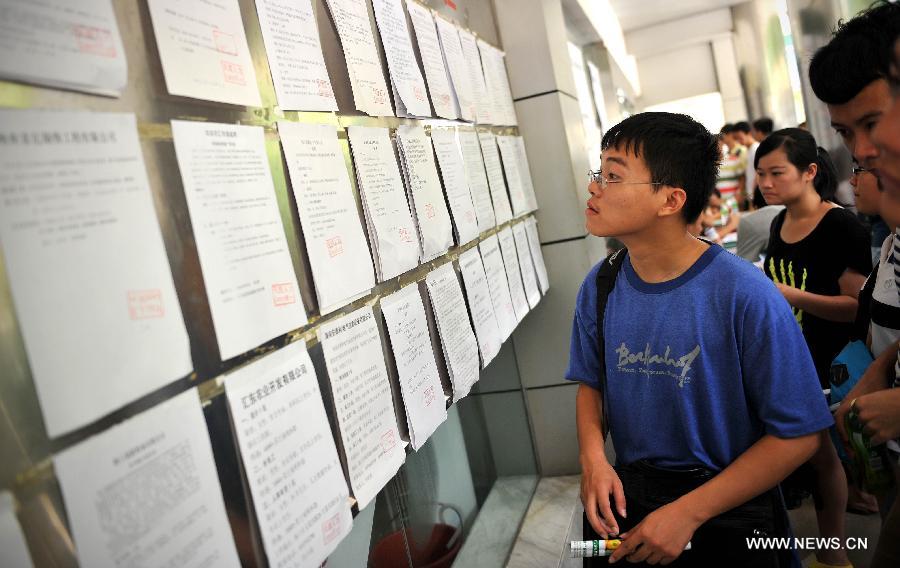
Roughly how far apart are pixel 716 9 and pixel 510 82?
11353mm

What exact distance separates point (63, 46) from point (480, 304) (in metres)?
1.55

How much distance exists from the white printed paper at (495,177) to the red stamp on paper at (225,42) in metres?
1.47

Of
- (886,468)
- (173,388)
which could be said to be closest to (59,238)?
(173,388)

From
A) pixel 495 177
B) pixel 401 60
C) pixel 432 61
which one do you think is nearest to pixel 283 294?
pixel 401 60

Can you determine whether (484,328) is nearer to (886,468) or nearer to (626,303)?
(626,303)

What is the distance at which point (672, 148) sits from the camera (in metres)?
1.49

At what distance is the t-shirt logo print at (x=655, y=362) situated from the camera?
1344mm

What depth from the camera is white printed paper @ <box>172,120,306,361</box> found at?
90 cm

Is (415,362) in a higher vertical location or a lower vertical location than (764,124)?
lower

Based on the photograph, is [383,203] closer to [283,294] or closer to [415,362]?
[415,362]

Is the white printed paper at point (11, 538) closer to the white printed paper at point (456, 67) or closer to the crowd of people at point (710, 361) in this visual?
the crowd of people at point (710, 361)

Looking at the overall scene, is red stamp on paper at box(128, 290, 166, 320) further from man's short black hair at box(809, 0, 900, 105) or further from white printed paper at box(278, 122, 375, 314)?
man's short black hair at box(809, 0, 900, 105)

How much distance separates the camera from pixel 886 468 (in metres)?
1.24

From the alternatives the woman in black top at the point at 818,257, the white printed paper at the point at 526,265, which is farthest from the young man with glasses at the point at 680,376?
the white printed paper at the point at 526,265
